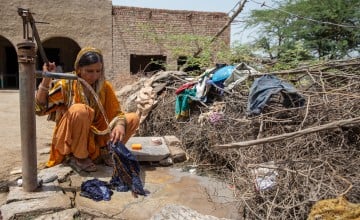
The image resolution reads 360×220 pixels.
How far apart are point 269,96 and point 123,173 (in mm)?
1567

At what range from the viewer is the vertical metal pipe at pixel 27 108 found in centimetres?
261

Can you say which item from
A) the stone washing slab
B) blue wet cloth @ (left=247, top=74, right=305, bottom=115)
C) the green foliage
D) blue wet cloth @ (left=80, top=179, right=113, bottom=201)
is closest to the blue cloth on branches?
the stone washing slab

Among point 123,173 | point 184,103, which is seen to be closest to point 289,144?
point 123,173

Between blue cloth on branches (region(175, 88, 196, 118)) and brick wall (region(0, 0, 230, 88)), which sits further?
brick wall (region(0, 0, 230, 88))

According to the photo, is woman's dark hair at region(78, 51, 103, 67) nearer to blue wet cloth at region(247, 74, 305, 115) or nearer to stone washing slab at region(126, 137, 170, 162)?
stone washing slab at region(126, 137, 170, 162)

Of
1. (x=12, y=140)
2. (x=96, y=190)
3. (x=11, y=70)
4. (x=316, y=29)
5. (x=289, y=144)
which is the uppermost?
(x=316, y=29)

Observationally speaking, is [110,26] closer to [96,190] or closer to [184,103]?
[184,103]

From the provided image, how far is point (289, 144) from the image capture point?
2828 mm

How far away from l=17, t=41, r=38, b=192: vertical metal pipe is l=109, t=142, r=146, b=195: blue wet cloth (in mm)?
623

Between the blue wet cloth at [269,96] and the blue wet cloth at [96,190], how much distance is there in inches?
62.3

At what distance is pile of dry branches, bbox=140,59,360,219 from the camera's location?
2.28 metres

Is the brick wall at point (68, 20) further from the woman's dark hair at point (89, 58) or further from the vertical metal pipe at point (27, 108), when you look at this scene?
the vertical metal pipe at point (27, 108)

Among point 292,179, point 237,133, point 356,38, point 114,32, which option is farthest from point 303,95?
point 114,32

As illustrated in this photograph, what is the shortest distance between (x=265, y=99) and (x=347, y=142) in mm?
892
